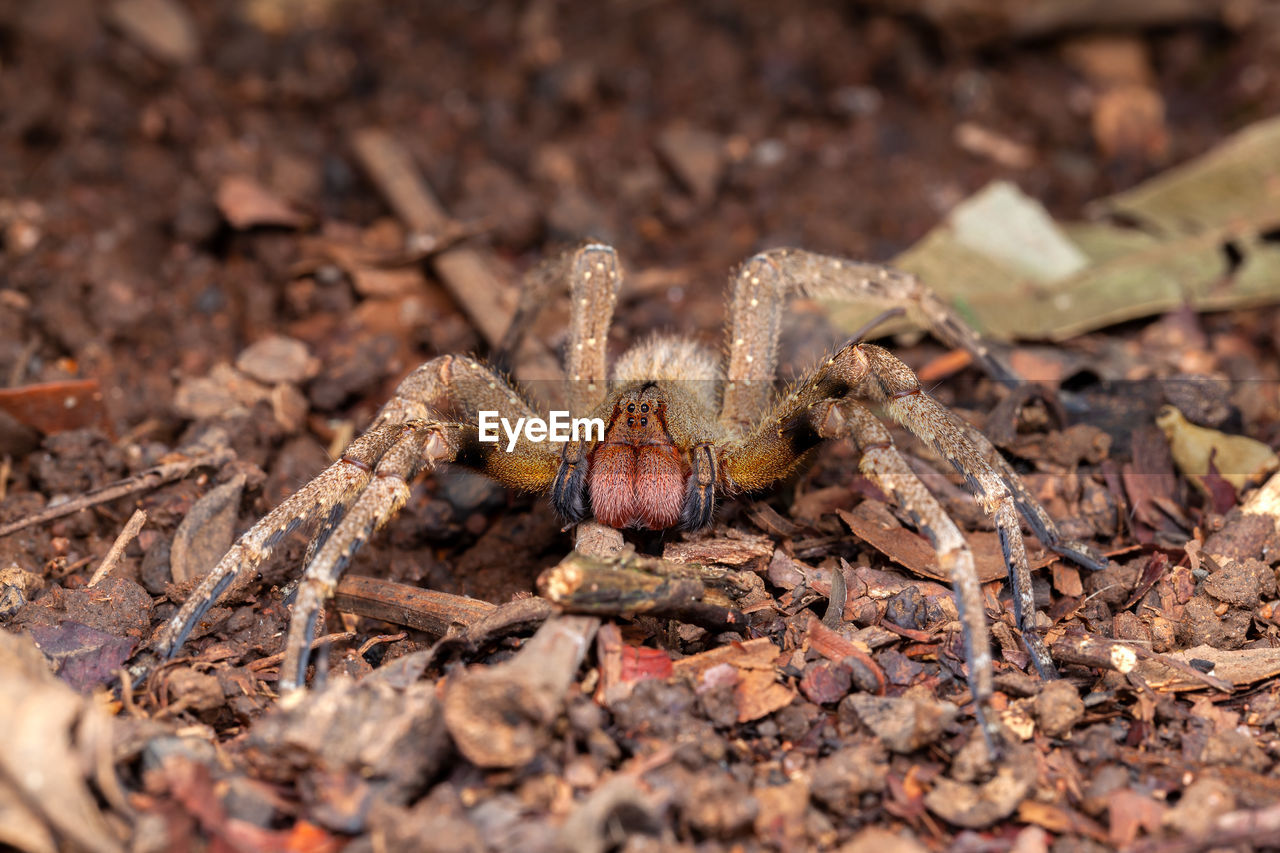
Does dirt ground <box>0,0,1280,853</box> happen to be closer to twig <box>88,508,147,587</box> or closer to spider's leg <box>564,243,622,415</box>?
twig <box>88,508,147,587</box>

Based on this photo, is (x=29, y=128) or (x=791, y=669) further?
(x=29, y=128)

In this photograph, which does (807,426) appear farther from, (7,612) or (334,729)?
(7,612)

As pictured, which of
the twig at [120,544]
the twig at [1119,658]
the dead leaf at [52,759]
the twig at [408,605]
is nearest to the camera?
the dead leaf at [52,759]

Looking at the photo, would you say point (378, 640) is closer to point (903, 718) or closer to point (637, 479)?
point (637, 479)

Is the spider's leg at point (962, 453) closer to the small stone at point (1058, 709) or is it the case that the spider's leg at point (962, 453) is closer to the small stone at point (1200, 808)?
the small stone at point (1058, 709)

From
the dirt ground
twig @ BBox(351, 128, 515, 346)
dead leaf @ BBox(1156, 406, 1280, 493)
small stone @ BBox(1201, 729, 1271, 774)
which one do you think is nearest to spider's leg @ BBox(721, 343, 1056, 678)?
the dirt ground

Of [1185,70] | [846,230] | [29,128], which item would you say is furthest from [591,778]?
[1185,70]

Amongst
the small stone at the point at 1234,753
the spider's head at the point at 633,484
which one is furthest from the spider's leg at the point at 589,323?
the small stone at the point at 1234,753
